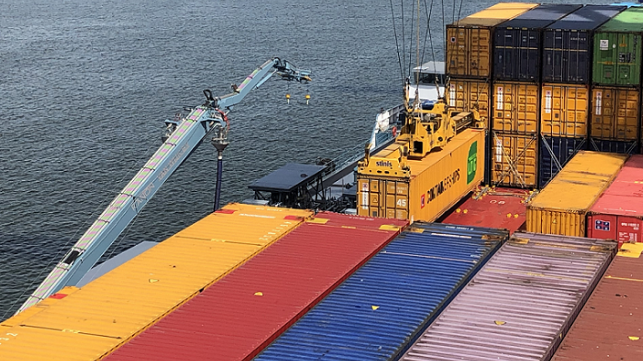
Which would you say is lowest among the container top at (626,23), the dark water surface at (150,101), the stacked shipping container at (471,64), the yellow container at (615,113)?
the dark water surface at (150,101)

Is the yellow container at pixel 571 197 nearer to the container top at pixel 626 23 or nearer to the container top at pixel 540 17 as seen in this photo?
the container top at pixel 626 23

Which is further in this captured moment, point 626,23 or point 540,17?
point 540,17

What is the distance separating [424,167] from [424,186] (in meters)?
0.90

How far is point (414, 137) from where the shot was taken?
46.0 metres

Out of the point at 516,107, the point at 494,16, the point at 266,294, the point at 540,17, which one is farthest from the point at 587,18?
the point at 266,294

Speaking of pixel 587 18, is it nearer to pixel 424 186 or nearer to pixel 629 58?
pixel 629 58

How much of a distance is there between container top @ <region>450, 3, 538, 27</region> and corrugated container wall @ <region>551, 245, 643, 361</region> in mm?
22442

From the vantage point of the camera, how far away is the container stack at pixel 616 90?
49531 millimetres

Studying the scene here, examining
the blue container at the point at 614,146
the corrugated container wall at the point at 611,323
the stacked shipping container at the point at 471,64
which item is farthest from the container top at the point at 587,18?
the corrugated container wall at the point at 611,323

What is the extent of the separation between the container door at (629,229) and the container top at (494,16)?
17.1 meters

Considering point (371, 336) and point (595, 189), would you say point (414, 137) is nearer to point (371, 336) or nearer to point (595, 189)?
point (595, 189)

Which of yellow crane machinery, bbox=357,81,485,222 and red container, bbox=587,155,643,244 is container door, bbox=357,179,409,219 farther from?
red container, bbox=587,155,643,244

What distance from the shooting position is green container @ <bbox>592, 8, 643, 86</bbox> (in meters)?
49.4

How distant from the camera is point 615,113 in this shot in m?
50.3
